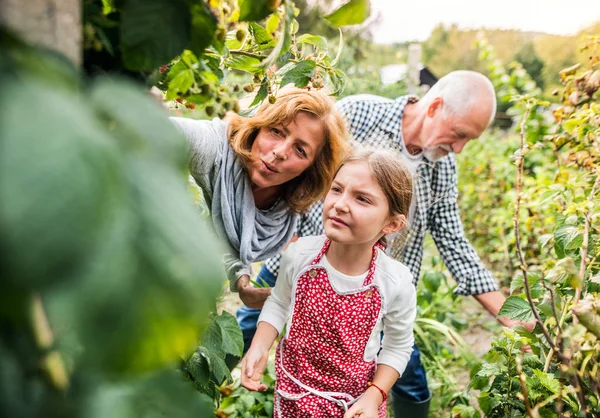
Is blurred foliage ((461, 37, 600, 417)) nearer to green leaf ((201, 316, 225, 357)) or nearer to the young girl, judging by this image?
the young girl

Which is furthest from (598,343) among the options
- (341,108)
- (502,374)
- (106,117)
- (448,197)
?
(341,108)

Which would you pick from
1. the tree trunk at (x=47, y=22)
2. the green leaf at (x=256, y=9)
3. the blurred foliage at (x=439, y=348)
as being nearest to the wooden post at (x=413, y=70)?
the blurred foliage at (x=439, y=348)

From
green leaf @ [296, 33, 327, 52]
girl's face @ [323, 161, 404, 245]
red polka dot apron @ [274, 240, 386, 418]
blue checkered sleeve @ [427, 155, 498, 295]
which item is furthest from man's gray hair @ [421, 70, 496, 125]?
green leaf @ [296, 33, 327, 52]

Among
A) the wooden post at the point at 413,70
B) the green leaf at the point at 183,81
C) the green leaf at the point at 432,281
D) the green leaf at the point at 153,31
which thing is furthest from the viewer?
the wooden post at the point at 413,70

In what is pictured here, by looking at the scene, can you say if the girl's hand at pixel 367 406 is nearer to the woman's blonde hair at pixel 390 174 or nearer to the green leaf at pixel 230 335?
the green leaf at pixel 230 335

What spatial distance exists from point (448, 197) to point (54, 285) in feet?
8.01

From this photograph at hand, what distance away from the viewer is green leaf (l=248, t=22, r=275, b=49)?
A: 2.96 feet

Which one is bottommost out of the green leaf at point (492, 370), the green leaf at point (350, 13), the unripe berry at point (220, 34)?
the green leaf at point (492, 370)

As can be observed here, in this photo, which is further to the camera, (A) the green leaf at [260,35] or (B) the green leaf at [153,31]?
(A) the green leaf at [260,35]

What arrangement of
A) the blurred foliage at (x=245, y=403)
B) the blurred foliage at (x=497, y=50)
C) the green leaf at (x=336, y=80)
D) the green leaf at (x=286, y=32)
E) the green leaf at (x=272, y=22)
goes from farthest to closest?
the blurred foliage at (x=497, y=50) < the blurred foliage at (x=245, y=403) < the green leaf at (x=336, y=80) < the green leaf at (x=272, y=22) < the green leaf at (x=286, y=32)

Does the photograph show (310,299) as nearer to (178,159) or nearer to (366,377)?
(366,377)

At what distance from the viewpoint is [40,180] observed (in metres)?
0.23

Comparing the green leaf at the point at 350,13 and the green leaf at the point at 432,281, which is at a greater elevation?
the green leaf at the point at 350,13

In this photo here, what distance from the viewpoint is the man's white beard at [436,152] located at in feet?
8.03
